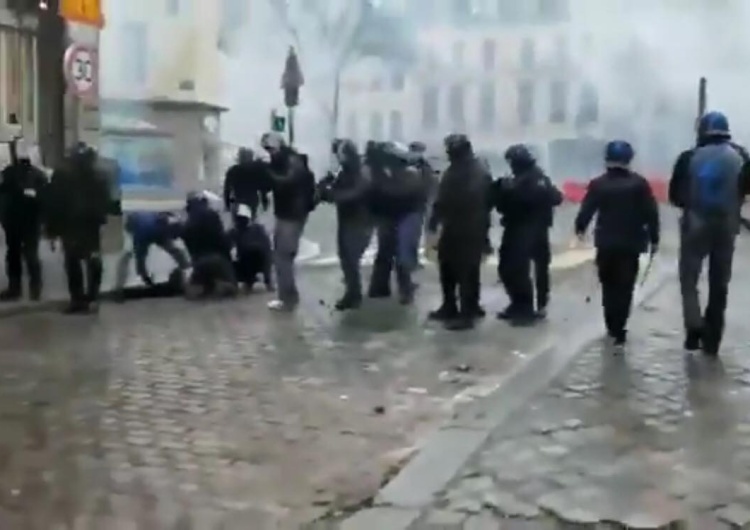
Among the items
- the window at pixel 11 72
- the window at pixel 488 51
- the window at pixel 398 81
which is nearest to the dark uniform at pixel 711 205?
the window at pixel 11 72

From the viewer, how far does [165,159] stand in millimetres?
22688

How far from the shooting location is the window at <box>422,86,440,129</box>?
37.6m

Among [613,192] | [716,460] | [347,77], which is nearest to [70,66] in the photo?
[613,192]

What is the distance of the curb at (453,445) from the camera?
4797mm

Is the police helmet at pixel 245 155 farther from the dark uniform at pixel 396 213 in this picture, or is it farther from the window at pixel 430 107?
the window at pixel 430 107

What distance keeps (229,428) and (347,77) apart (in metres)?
35.6

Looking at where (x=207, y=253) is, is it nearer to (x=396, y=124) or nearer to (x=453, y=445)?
(x=453, y=445)

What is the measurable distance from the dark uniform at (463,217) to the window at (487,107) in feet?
86.1

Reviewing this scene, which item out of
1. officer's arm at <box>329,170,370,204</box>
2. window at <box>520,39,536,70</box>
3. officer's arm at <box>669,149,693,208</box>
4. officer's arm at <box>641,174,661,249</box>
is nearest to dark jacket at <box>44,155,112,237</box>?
officer's arm at <box>329,170,370,204</box>

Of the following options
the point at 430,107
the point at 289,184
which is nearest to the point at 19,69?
the point at 289,184

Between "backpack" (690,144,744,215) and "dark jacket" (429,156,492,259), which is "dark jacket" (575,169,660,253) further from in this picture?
"dark jacket" (429,156,492,259)

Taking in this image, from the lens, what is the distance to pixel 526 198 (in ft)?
34.0

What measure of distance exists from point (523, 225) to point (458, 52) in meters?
26.0

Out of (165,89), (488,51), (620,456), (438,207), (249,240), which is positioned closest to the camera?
(620,456)
